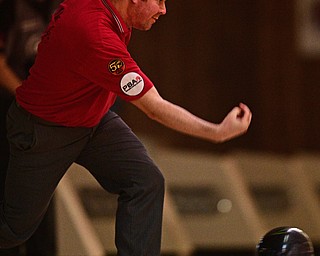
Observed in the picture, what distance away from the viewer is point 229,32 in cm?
814

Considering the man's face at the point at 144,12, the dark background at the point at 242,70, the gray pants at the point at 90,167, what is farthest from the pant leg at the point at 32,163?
the dark background at the point at 242,70

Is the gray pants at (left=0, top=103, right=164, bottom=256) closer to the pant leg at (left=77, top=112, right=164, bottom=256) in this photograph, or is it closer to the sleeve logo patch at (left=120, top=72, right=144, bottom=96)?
the pant leg at (left=77, top=112, right=164, bottom=256)

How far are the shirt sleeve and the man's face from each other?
200mm

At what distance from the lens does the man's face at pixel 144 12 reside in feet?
11.1

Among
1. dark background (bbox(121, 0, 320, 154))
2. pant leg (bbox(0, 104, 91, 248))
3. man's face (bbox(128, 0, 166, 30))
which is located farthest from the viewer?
dark background (bbox(121, 0, 320, 154))

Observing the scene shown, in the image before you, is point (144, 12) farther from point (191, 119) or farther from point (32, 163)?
point (32, 163)

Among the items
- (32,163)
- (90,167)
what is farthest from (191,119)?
(32,163)

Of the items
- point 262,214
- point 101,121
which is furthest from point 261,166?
point 101,121

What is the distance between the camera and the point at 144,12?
3400 mm

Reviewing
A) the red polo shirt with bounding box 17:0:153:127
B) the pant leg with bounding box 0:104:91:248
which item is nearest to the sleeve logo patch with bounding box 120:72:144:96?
the red polo shirt with bounding box 17:0:153:127

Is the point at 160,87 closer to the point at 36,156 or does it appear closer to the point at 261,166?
the point at 261,166

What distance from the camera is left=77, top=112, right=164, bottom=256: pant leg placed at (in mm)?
3455

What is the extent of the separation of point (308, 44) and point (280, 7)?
469mm

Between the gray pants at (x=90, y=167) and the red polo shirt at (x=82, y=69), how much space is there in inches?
2.9
